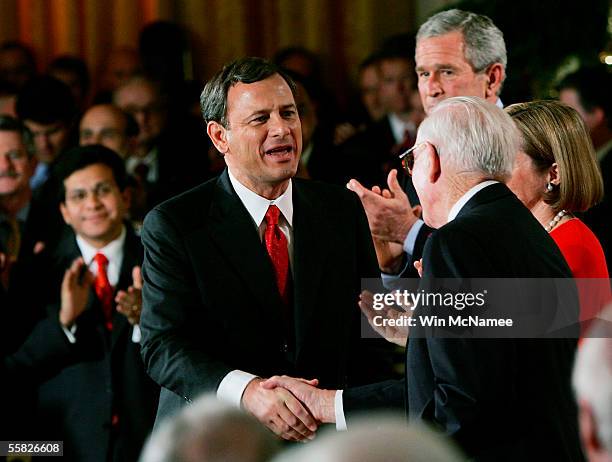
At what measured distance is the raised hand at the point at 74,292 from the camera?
12.7ft

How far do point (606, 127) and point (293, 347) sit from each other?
3.05 meters

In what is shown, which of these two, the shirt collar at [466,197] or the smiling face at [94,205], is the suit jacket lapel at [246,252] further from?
the smiling face at [94,205]

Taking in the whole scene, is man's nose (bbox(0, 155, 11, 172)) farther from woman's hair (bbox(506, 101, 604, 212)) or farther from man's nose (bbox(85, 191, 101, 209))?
woman's hair (bbox(506, 101, 604, 212))

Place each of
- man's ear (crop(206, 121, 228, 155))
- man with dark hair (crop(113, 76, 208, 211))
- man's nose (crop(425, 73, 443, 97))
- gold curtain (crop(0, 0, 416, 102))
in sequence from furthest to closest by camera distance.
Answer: gold curtain (crop(0, 0, 416, 102)) → man with dark hair (crop(113, 76, 208, 211)) → man's nose (crop(425, 73, 443, 97)) → man's ear (crop(206, 121, 228, 155))

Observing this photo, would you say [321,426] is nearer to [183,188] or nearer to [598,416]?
[598,416]

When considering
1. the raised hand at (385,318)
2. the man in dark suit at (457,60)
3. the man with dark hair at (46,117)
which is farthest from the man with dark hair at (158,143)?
the raised hand at (385,318)

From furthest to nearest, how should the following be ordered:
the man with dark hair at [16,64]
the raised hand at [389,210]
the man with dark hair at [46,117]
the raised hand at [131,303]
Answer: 1. the man with dark hair at [16,64]
2. the man with dark hair at [46,117]
3. the raised hand at [131,303]
4. the raised hand at [389,210]

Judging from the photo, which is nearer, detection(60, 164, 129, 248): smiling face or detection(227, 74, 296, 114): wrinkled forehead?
detection(227, 74, 296, 114): wrinkled forehead

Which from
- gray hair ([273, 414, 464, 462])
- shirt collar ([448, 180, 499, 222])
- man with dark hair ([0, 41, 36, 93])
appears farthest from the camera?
man with dark hair ([0, 41, 36, 93])

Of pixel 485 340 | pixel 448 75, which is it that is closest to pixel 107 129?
pixel 448 75

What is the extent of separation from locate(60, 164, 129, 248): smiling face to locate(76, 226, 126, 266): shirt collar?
1 cm

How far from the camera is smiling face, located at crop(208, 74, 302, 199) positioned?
2850 mm

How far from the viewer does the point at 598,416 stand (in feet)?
4.00

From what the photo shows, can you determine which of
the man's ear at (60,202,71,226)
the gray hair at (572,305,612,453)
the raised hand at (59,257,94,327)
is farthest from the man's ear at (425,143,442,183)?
the man's ear at (60,202,71,226)
